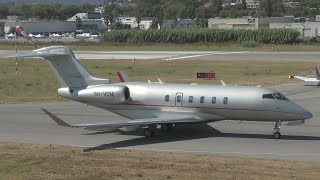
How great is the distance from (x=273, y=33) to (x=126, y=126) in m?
91.4

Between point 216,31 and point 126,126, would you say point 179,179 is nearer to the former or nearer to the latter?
point 126,126

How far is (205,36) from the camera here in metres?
121

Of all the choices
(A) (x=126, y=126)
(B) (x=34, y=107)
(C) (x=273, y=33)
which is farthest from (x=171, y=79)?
(C) (x=273, y=33)

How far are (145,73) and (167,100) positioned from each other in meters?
33.0

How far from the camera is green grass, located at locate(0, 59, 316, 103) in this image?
47.5 m

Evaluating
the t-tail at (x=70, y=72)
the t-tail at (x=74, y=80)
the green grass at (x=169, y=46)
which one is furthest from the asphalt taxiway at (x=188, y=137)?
the green grass at (x=169, y=46)

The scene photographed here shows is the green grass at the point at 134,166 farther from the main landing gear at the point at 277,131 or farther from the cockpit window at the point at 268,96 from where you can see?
the cockpit window at the point at 268,96

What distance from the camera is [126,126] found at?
28.1m

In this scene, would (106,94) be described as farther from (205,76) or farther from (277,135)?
(205,76)

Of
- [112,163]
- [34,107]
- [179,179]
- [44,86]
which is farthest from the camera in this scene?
[44,86]

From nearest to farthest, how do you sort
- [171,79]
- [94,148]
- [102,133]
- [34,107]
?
[94,148]
[102,133]
[34,107]
[171,79]

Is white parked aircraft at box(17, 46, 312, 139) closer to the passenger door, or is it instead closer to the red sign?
the passenger door

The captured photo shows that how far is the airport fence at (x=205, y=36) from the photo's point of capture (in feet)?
380

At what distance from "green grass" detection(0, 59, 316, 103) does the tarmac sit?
29.1 feet
